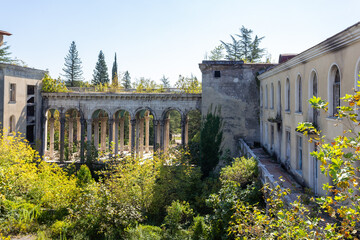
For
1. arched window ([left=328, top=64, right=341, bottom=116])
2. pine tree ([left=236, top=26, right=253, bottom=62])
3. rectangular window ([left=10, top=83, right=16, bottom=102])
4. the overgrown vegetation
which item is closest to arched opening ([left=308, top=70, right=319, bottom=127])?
the overgrown vegetation

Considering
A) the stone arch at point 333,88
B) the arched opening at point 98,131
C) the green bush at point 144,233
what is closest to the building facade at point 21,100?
the arched opening at point 98,131

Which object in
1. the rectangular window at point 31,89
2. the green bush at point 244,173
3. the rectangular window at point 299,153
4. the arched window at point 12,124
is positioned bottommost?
the green bush at point 244,173

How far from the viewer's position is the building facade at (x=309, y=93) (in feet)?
31.0

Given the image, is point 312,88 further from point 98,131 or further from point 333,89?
point 98,131

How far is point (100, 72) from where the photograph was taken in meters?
58.8

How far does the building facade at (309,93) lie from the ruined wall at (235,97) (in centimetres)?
475

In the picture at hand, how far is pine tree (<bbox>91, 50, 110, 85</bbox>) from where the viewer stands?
5872cm

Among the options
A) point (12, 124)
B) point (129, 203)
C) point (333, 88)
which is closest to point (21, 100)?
point (12, 124)

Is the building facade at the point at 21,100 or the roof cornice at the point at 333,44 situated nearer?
the roof cornice at the point at 333,44

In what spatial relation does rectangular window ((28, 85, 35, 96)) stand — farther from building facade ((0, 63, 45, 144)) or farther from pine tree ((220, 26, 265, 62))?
pine tree ((220, 26, 265, 62))

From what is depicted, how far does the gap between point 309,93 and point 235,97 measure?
13.6m

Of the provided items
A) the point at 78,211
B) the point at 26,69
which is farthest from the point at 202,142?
the point at 26,69

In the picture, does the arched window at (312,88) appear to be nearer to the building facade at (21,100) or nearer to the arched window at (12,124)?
the building facade at (21,100)

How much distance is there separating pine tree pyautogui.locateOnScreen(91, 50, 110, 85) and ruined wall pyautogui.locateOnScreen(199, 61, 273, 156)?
119ft
